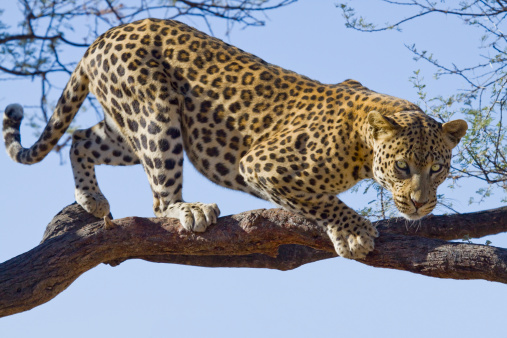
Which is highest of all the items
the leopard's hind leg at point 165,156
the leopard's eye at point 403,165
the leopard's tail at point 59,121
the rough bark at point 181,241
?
the leopard's tail at point 59,121

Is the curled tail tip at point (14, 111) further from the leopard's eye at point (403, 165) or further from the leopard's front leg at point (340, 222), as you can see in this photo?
the leopard's eye at point (403, 165)

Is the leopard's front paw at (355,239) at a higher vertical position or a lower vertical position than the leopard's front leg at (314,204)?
lower

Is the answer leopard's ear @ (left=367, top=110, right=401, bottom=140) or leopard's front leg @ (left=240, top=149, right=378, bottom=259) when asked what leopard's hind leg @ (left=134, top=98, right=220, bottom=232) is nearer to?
leopard's front leg @ (left=240, top=149, right=378, bottom=259)

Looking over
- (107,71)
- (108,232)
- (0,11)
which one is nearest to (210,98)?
(107,71)

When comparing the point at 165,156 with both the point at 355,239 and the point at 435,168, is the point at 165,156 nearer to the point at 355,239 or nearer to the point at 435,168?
the point at 355,239

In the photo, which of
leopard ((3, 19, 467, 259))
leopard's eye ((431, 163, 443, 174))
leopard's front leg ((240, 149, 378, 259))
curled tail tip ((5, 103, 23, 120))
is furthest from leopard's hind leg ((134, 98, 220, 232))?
leopard's eye ((431, 163, 443, 174))

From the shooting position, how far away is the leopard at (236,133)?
6.58m

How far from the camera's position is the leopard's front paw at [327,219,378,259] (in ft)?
21.6

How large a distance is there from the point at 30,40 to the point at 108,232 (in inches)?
191

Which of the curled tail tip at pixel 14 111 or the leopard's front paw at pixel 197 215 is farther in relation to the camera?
the curled tail tip at pixel 14 111

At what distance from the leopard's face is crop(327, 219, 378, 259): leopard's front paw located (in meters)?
0.36

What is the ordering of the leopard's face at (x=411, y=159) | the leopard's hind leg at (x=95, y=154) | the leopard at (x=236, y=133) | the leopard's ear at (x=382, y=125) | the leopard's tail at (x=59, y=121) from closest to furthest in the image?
the leopard's face at (x=411, y=159)
the leopard's ear at (x=382, y=125)
the leopard at (x=236, y=133)
the leopard's hind leg at (x=95, y=154)
the leopard's tail at (x=59, y=121)

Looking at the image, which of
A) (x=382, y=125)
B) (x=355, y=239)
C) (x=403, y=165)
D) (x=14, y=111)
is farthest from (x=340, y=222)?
(x=14, y=111)

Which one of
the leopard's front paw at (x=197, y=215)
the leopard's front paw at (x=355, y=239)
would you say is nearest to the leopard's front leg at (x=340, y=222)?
the leopard's front paw at (x=355, y=239)
